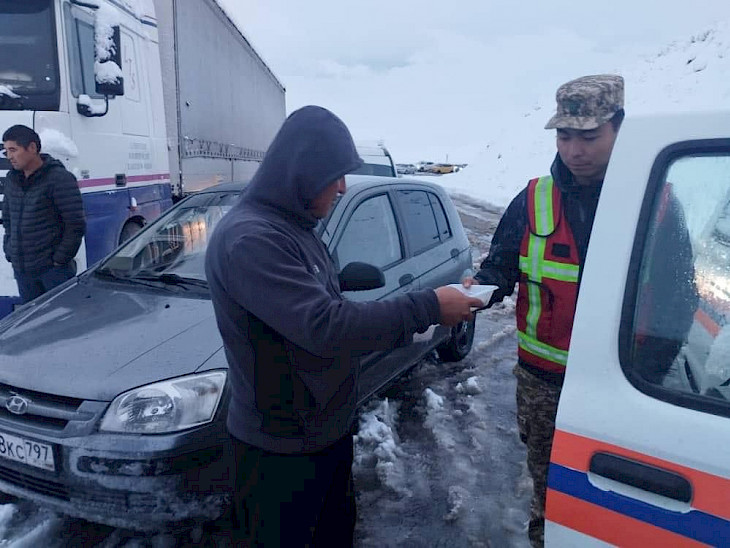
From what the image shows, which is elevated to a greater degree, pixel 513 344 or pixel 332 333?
pixel 332 333

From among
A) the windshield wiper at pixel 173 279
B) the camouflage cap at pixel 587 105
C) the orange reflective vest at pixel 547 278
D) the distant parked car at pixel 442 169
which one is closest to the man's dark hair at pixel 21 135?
the windshield wiper at pixel 173 279

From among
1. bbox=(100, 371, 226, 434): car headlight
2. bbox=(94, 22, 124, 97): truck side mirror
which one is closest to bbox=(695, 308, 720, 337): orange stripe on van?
bbox=(100, 371, 226, 434): car headlight

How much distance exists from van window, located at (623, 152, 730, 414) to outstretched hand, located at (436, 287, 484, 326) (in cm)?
44

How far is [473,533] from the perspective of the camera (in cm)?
286

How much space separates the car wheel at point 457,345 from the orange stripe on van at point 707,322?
3.62 metres

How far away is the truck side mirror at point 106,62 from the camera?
5055mm

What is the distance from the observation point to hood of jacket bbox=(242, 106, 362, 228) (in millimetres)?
1565

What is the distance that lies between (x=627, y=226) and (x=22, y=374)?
8.12ft

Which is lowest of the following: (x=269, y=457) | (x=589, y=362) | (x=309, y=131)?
(x=269, y=457)

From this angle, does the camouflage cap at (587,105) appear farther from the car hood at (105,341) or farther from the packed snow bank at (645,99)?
the packed snow bank at (645,99)

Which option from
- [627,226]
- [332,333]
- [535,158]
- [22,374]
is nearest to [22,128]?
[22,374]

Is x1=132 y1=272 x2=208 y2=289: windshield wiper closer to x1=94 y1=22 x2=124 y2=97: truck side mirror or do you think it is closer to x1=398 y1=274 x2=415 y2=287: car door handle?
x1=398 y1=274 x2=415 y2=287: car door handle

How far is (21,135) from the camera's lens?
4098 millimetres

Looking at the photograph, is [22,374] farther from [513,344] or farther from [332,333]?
[513,344]
